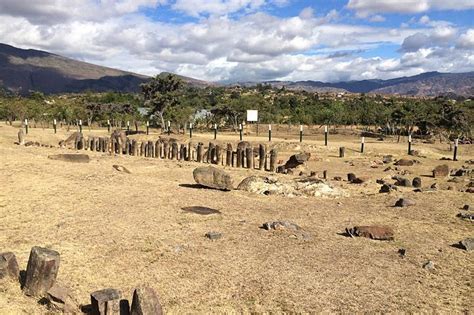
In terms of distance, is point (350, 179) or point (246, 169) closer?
point (350, 179)

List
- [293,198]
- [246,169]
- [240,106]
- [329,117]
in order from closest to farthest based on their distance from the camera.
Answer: [293,198] → [246,169] → [240,106] → [329,117]

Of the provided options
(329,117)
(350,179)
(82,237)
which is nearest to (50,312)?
(82,237)

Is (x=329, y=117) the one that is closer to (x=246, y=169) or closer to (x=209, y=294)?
(x=246, y=169)

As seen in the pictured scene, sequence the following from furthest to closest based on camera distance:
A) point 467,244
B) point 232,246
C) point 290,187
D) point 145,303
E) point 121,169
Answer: point 121,169 < point 290,187 < point 467,244 < point 232,246 < point 145,303

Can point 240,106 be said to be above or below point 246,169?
above

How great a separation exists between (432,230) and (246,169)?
37.6ft

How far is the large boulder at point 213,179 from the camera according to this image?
16.2 m

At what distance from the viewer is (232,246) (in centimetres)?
1034

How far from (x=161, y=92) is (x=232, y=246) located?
130 ft

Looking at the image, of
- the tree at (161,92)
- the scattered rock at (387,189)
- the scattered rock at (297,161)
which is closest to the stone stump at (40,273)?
the scattered rock at (387,189)

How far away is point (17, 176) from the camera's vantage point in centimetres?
1589

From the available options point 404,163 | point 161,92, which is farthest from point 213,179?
point 161,92

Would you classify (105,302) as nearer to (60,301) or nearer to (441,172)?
(60,301)

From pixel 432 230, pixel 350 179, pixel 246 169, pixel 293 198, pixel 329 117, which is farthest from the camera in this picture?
pixel 329 117
